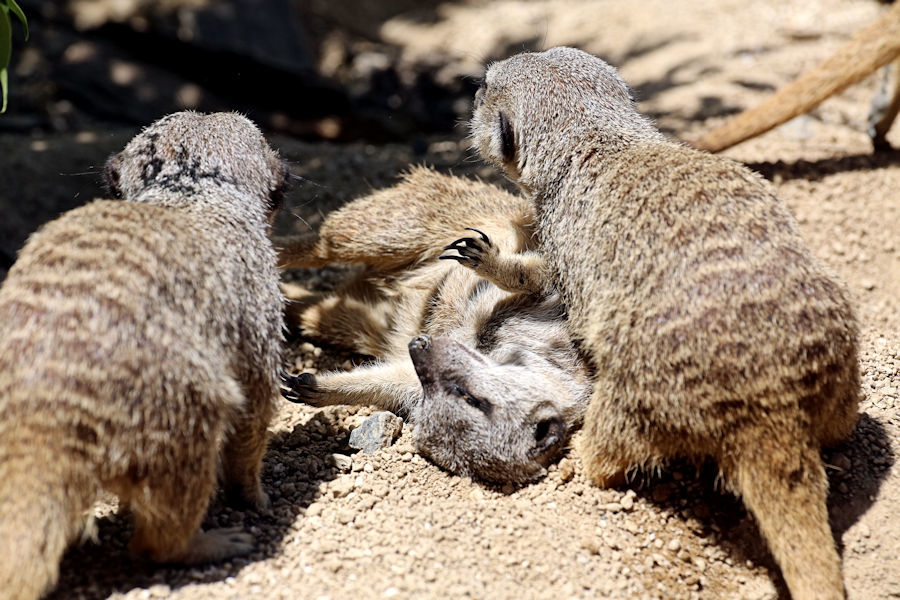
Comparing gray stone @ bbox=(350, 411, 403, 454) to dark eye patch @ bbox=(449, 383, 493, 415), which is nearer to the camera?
dark eye patch @ bbox=(449, 383, 493, 415)

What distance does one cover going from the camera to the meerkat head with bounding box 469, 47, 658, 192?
3375 millimetres

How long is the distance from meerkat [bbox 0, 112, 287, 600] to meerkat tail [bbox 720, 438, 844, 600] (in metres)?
1.60

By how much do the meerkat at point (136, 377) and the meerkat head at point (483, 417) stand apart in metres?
0.67

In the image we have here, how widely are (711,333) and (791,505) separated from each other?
1.96ft

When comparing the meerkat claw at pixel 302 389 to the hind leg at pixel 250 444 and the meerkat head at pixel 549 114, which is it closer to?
the hind leg at pixel 250 444

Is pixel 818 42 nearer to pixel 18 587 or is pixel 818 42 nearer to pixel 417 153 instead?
pixel 417 153

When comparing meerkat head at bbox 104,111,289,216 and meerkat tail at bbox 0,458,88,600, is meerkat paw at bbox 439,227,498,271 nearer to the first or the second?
meerkat head at bbox 104,111,289,216

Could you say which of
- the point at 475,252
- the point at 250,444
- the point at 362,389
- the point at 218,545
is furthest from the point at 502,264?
the point at 218,545

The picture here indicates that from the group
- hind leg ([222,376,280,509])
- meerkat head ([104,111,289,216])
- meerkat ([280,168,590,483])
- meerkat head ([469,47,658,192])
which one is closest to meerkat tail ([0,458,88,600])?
hind leg ([222,376,280,509])

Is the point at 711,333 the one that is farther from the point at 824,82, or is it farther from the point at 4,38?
the point at 824,82

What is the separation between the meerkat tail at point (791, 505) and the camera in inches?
97.8

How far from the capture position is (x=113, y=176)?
312 cm

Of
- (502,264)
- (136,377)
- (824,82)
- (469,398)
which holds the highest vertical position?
(824,82)

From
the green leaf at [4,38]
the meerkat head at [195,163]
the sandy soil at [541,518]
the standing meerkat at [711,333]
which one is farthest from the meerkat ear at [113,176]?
the standing meerkat at [711,333]
